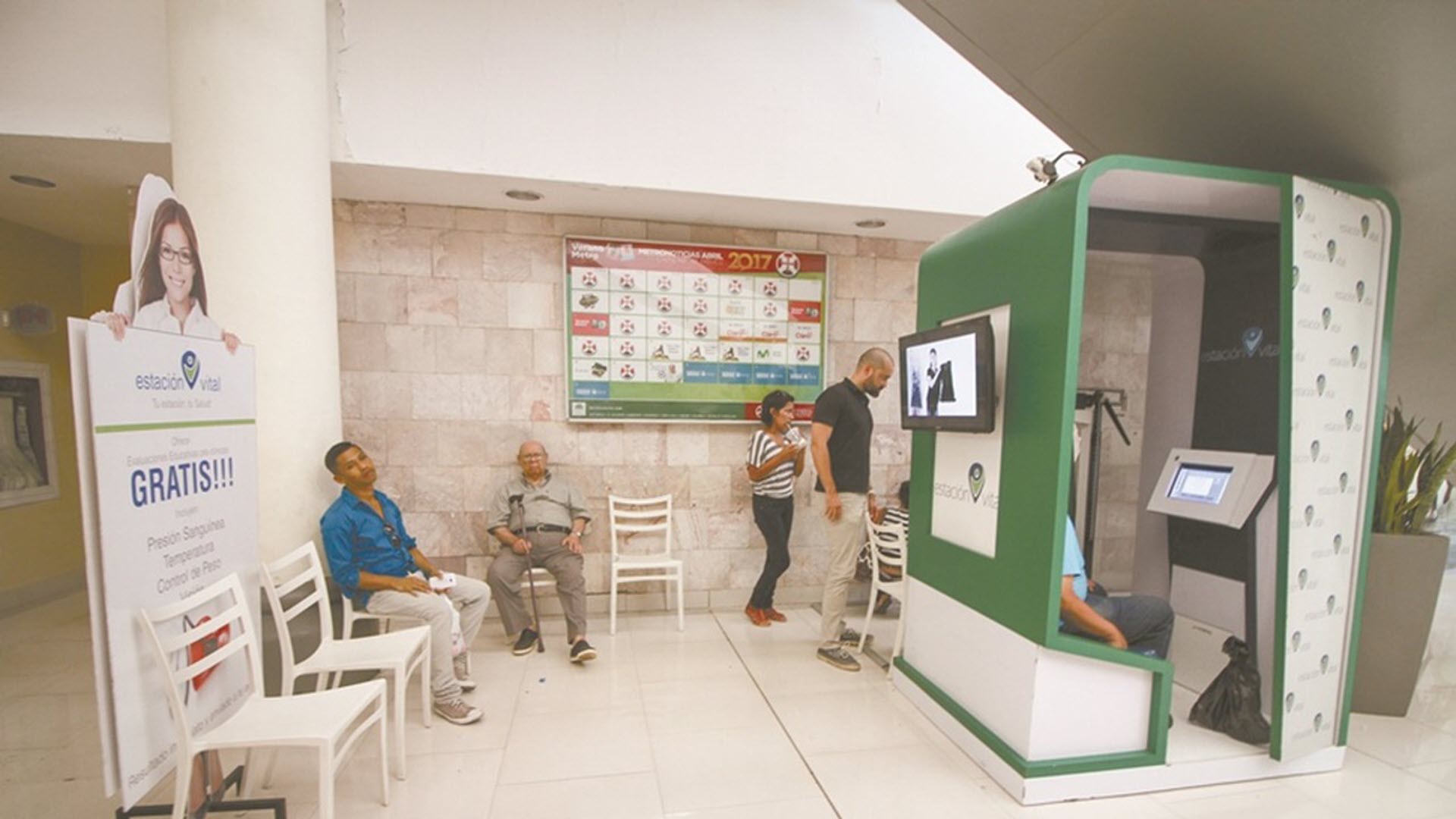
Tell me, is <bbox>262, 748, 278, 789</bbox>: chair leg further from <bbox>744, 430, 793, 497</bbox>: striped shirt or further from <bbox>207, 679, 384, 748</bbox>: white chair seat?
<bbox>744, 430, 793, 497</bbox>: striped shirt

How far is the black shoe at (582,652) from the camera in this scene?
121 inches

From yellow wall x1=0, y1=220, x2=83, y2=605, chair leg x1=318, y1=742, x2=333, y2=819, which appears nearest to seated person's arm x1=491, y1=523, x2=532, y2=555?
chair leg x1=318, y1=742, x2=333, y2=819

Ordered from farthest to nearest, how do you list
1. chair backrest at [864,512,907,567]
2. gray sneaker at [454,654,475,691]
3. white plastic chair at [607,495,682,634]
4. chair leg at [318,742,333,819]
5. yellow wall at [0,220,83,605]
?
1. yellow wall at [0,220,83,605]
2. white plastic chair at [607,495,682,634]
3. chair backrest at [864,512,907,567]
4. gray sneaker at [454,654,475,691]
5. chair leg at [318,742,333,819]

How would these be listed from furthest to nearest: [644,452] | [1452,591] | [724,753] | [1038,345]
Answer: [1452,591]
[644,452]
[724,753]
[1038,345]

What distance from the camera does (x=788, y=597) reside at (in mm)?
4105

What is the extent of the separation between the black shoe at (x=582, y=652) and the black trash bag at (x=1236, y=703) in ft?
9.36

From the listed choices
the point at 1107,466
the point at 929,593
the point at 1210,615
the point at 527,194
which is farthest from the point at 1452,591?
the point at 527,194

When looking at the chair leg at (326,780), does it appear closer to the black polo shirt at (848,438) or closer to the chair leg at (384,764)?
the chair leg at (384,764)

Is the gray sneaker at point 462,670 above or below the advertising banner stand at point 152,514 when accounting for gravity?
below

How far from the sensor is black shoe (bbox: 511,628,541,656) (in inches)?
127

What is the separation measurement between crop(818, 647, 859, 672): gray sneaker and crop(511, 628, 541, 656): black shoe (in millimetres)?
1668

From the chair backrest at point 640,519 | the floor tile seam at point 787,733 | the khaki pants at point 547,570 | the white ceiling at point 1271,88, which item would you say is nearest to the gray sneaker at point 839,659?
the floor tile seam at point 787,733

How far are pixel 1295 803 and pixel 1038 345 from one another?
195cm

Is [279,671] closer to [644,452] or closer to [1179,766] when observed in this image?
[644,452]
